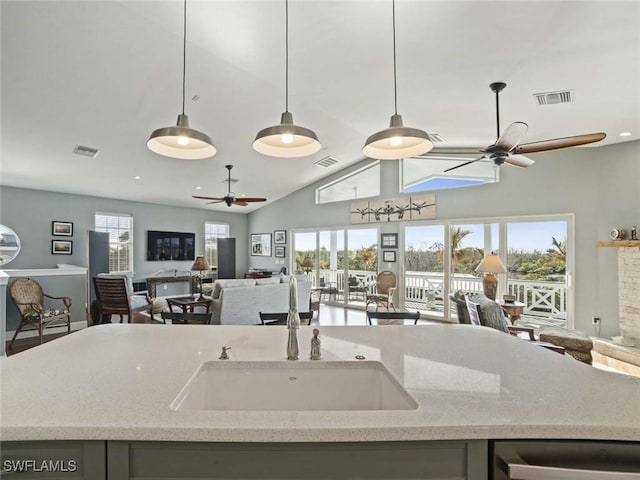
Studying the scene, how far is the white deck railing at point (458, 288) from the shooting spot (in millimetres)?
5199

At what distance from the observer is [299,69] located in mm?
3432

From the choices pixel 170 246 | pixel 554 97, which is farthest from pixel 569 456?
pixel 170 246

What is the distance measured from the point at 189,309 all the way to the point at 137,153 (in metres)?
2.76

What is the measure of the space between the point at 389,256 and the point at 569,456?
20.4 feet

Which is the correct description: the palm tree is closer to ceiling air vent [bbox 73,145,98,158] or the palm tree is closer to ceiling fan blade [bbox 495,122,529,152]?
ceiling fan blade [bbox 495,122,529,152]

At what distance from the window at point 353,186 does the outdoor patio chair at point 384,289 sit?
1.90m

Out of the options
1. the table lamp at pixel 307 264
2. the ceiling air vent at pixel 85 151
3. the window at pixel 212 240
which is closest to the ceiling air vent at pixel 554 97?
the table lamp at pixel 307 264

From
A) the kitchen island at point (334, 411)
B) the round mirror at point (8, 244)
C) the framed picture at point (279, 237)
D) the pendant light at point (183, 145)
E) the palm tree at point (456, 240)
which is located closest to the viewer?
the kitchen island at point (334, 411)

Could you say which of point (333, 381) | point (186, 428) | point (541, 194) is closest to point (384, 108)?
point (541, 194)

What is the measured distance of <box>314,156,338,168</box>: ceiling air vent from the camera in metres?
6.89

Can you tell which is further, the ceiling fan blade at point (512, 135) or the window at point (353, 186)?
the window at point (353, 186)

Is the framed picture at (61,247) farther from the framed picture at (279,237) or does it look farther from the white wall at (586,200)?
the white wall at (586,200)

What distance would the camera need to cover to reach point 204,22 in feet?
9.30

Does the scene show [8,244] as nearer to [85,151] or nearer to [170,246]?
[85,151]
